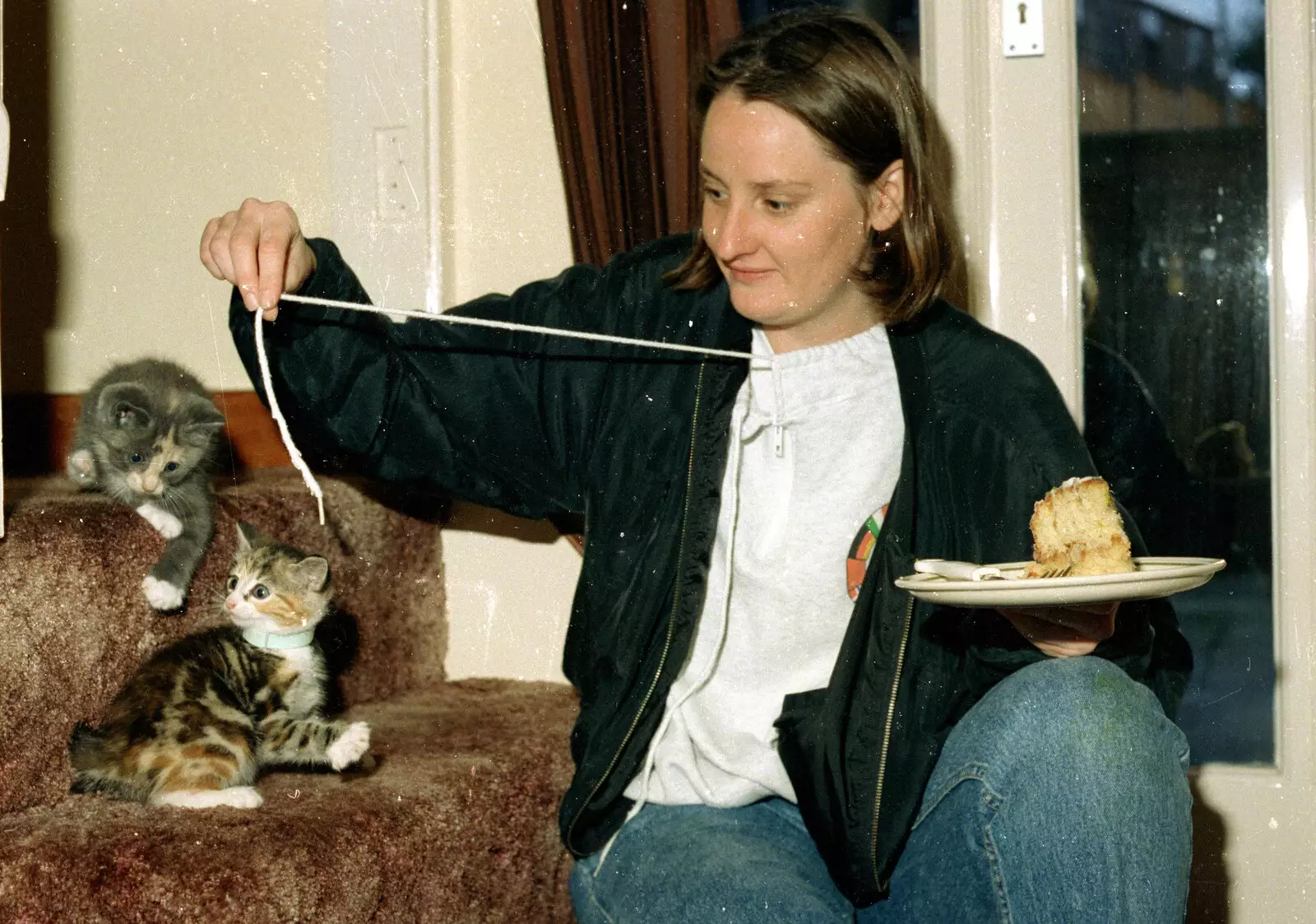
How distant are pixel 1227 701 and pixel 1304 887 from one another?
274 mm

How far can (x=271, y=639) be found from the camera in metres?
1.34

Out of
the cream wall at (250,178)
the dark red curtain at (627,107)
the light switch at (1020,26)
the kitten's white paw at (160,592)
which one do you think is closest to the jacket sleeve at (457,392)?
the kitten's white paw at (160,592)

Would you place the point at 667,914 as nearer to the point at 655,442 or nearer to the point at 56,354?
the point at 655,442

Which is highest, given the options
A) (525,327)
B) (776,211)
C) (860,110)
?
(860,110)

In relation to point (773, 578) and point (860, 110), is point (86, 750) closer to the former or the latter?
point (773, 578)

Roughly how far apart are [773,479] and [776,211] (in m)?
0.28

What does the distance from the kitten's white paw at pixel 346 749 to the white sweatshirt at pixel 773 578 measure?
0.95 feet

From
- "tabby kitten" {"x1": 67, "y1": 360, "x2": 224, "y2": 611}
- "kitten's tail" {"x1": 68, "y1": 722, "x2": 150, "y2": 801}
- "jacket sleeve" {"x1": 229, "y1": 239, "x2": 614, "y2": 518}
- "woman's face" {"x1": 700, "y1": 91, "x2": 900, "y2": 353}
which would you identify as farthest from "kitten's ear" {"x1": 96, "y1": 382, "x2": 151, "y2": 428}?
"woman's face" {"x1": 700, "y1": 91, "x2": 900, "y2": 353}

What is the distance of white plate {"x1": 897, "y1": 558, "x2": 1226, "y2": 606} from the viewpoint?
912 mm

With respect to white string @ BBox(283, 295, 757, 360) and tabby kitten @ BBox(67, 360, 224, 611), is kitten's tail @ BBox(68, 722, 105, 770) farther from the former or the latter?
white string @ BBox(283, 295, 757, 360)

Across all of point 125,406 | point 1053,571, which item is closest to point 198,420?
point 125,406

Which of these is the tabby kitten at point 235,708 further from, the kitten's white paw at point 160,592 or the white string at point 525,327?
the white string at point 525,327

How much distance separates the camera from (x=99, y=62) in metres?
1.71

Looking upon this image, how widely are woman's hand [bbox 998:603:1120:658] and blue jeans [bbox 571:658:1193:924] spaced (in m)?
0.06
